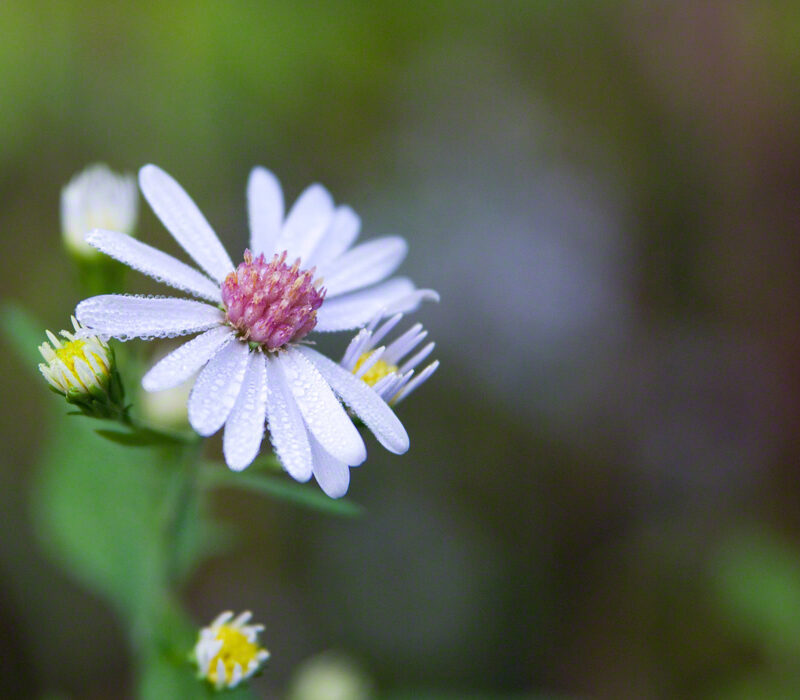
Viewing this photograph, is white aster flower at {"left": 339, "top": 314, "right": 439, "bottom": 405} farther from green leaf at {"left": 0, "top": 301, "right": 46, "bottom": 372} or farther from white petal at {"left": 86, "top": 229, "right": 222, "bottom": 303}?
green leaf at {"left": 0, "top": 301, "right": 46, "bottom": 372}

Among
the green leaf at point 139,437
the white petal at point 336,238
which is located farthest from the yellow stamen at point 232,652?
the white petal at point 336,238

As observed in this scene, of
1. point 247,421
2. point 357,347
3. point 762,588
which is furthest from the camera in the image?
point 762,588

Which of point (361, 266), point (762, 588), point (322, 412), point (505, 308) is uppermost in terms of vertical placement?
point (505, 308)

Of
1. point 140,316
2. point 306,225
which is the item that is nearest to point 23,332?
point 140,316

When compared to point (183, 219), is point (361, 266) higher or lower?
higher

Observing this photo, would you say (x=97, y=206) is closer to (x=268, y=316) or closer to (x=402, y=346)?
(x=268, y=316)

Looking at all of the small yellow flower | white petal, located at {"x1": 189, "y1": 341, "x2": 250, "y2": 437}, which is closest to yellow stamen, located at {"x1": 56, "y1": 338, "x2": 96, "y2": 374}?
the small yellow flower
